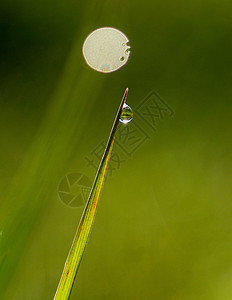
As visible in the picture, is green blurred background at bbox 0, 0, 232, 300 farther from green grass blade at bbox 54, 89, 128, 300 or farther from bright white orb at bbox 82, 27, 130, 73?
green grass blade at bbox 54, 89, 128, 300

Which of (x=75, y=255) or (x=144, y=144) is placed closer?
(x=75, y=255)

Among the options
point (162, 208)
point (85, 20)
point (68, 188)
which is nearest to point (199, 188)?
point (162, 208)

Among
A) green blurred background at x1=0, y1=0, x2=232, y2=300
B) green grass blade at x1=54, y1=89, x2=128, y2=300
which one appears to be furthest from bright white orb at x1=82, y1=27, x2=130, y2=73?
green grass blade at x1=54, y1=89, x2=128, y2=300

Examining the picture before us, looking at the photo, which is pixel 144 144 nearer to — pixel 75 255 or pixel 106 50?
pixel 106 50

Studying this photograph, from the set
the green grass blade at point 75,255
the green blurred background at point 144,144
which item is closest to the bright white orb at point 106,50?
the green blurred background at point 144,144

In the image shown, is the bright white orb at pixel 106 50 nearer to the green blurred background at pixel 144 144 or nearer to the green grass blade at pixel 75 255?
the green blurred background at pixel 144 144

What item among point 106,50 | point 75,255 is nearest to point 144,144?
point 106,50

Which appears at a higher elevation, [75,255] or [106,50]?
[106,50]
